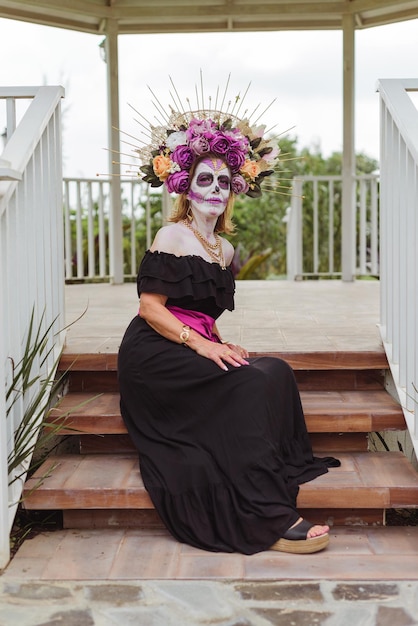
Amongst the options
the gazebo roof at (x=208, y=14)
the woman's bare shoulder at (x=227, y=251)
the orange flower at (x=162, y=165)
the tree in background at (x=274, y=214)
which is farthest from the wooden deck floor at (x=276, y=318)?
Result: the tree in background at (x=274, y=214)

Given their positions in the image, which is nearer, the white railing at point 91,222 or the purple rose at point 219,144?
the purple rose at point 219,144

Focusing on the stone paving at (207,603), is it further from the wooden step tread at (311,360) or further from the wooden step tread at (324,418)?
the wooden step tread at (311,360)

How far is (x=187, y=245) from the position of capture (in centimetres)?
284

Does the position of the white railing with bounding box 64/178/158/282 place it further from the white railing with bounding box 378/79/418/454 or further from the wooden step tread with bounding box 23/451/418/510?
the wooden step tread with bounding box 23/451/418/510

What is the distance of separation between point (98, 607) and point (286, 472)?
30.9 inches

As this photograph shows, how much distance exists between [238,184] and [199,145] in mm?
216

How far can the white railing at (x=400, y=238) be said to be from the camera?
9.32 feet

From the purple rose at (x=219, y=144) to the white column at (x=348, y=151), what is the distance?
448 centimetres

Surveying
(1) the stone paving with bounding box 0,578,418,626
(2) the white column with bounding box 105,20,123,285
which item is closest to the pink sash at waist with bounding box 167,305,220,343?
(1) the stone paving with bounding box 0,578,418,626

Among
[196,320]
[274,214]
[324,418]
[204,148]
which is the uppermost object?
A: [274,214]

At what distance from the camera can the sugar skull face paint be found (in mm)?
2814

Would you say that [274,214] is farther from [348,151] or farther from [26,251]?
[26,251]

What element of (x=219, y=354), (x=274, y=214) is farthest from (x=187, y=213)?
(x=274, y=214)

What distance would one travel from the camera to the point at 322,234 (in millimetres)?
9594
